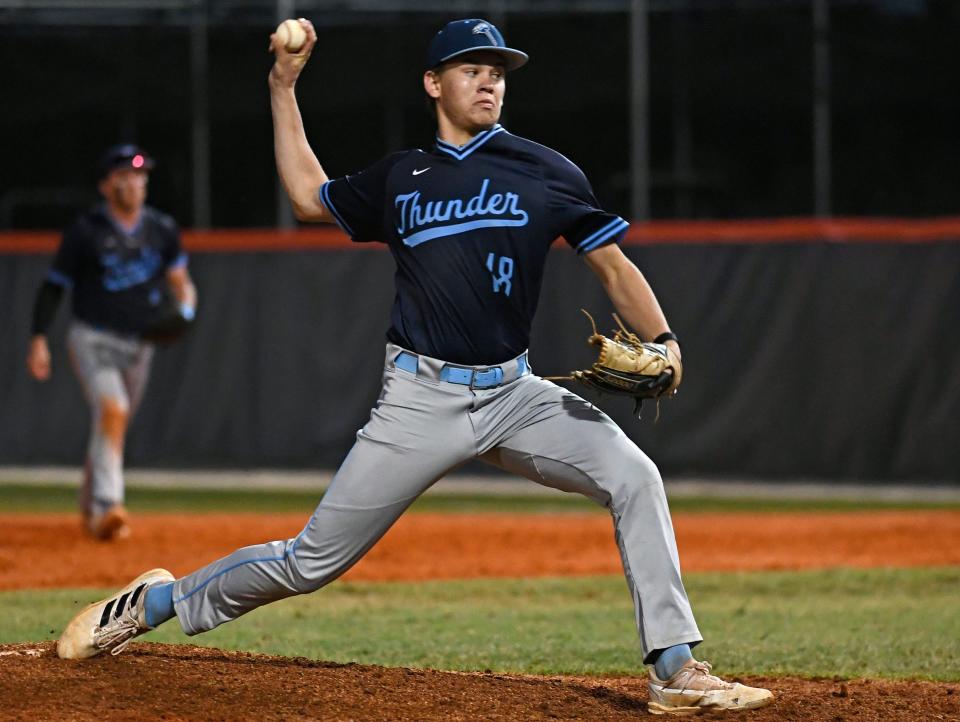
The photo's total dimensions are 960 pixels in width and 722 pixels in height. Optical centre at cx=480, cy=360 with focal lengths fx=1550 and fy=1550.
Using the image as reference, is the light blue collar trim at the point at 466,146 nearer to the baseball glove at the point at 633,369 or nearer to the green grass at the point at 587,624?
the baseball glove at the point at 633,369

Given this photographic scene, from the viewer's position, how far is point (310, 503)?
39.4 ft

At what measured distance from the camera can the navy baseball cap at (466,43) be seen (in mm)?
4457

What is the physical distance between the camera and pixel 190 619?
460 centimetres

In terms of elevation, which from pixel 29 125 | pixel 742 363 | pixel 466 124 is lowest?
pixel 742 363

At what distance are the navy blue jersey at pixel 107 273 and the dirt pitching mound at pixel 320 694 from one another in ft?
14.2

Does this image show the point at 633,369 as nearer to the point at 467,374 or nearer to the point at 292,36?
the point at 467,374

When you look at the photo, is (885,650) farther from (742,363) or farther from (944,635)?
(742,363)

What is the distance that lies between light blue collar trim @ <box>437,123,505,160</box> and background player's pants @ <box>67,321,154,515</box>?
15.7 ft

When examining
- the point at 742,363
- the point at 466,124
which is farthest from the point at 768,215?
the point at 466,124

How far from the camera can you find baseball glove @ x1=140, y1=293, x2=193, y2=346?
30.0 ft

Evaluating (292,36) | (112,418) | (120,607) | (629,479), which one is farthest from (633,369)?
(112,418)

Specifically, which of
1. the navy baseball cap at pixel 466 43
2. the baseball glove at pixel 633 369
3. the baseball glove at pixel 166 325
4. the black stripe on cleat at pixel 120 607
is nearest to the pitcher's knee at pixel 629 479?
the baseball glove at pixel 633 369

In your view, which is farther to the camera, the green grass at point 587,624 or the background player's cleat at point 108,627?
the green grass at point 587,624

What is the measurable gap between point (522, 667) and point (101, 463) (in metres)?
4.08
